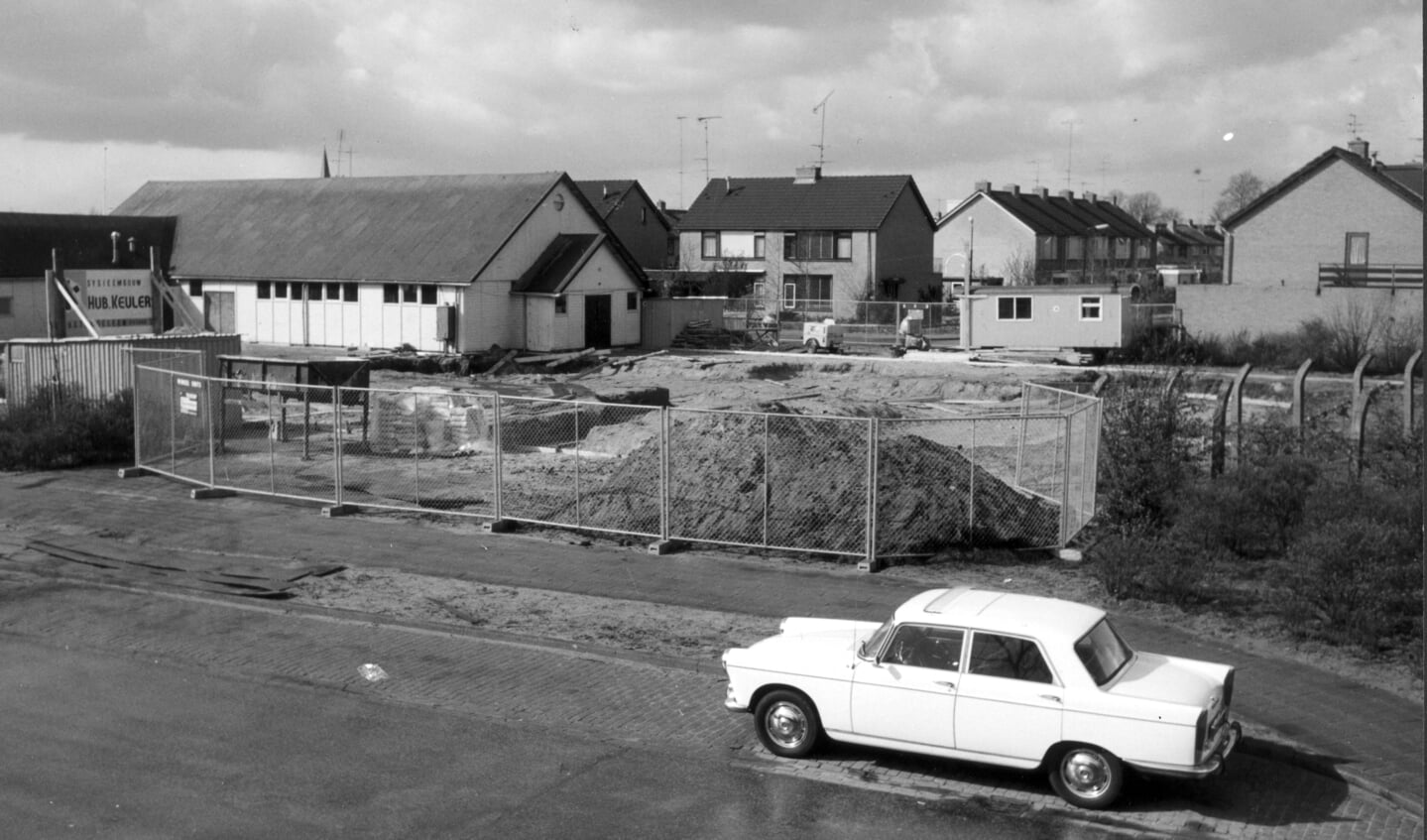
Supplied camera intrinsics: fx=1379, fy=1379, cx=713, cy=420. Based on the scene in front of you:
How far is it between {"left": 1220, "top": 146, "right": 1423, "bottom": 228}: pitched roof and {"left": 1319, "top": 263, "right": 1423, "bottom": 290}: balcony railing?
267 cm

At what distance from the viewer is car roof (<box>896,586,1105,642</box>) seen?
9984 mm

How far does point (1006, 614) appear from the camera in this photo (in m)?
10.2

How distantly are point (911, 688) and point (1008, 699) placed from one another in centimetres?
71

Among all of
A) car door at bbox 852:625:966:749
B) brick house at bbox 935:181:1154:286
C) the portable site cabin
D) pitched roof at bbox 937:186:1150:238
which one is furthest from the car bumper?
pitched roof at bbox 937:186:1150:238

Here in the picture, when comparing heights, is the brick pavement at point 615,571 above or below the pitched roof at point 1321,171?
below

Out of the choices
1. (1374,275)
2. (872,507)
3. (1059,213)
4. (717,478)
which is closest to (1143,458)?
(872,507)

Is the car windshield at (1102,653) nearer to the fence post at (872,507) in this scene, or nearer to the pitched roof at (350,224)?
the fence post at (872,507)

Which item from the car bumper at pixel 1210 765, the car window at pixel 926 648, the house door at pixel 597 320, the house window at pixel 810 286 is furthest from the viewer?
the house window at pixel 810 286

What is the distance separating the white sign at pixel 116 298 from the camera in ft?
105

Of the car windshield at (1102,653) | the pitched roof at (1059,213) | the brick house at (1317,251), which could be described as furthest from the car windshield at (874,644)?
the pitched roof at (1059,213)

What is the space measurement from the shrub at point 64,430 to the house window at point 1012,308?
32865mm

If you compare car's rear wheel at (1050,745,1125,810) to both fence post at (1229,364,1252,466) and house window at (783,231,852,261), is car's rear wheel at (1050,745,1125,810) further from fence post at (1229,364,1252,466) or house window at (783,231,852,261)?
house window at (783,231,852,261)

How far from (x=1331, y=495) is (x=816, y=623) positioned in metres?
6.76

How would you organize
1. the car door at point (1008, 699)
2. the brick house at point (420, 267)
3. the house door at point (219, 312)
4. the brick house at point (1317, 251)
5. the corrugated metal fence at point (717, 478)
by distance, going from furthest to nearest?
the house door at point (219, 312)
the brick house at point (1317, 251)
the brick house at point (420, 267)
the corrugated metal fence at point (717, 478)
the car door at point (1008, 699)
